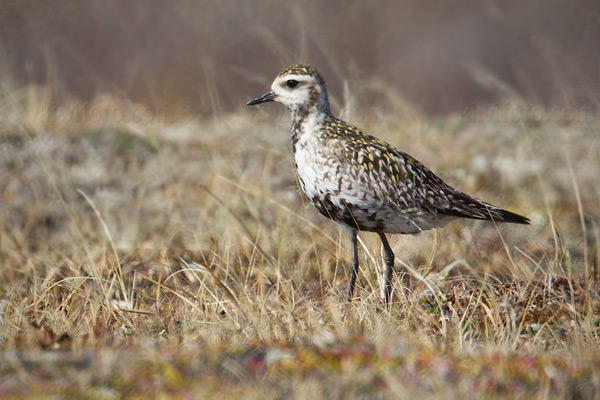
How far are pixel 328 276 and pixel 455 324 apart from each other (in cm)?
138

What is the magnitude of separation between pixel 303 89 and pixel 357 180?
30.7 inches

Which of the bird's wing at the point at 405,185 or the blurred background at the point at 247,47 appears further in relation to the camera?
the blurred background at the point at 247,47

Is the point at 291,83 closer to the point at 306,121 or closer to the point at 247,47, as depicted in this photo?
the point at 306,121

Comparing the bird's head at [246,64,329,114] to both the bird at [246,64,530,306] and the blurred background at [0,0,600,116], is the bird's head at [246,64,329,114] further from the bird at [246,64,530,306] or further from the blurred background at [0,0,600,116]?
the blurred background at [0,0,600,116]

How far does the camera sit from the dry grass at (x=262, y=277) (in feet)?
11.3

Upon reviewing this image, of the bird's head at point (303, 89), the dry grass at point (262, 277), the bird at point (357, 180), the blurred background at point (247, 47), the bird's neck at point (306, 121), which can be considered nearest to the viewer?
the dry grass at point (262, 277)

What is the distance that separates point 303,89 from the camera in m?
5.18

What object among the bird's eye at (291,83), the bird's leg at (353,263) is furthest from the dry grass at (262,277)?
the bird's eye at (291,83)

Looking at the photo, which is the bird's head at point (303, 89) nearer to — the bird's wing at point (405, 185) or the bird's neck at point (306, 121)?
the bird's neck at point (306, 121)

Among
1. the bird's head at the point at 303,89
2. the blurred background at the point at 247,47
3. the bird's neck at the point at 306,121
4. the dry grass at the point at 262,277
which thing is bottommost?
the dry grass at the point at 262,277

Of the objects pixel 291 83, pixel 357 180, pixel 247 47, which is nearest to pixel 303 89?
pixel 291 83

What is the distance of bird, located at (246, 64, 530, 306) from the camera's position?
4.82 m

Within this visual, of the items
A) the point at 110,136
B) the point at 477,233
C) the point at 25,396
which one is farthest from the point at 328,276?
the point at 110,136

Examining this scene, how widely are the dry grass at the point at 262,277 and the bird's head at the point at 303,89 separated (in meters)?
0.79
